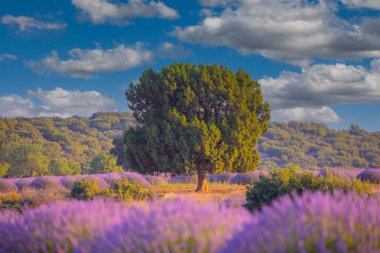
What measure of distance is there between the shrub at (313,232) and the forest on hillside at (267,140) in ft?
190

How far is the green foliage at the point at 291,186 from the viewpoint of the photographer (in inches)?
383

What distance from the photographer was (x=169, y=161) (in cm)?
2044

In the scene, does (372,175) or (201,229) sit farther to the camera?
(372,175)

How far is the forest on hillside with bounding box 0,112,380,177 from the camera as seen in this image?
102613mm

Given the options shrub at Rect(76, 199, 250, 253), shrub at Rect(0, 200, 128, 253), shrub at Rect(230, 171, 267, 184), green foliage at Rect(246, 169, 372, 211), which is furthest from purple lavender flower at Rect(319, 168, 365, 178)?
shrub at Rect(230, 171, 267, 184)

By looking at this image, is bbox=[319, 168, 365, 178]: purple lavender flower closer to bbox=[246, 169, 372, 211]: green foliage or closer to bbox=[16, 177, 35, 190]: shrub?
bbox=[246, 169, 372, 211]: green foliage

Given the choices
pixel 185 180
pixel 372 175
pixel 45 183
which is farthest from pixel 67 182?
pixel 372 175

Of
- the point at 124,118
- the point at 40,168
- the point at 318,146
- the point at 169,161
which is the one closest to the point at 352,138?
the point at 318,146

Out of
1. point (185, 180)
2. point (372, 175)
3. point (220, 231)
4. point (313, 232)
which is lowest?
point (185, 180)

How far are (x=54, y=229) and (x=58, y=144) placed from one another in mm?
107959

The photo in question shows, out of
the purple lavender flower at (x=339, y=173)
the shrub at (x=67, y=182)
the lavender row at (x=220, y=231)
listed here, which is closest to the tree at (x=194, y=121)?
the purple lavender flower at (x=339, y=173)

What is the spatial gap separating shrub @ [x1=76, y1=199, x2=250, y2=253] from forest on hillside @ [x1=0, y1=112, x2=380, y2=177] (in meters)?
56.9

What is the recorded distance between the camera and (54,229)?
4.62 m

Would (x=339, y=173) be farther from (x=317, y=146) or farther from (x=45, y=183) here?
(x=317, y=146)
